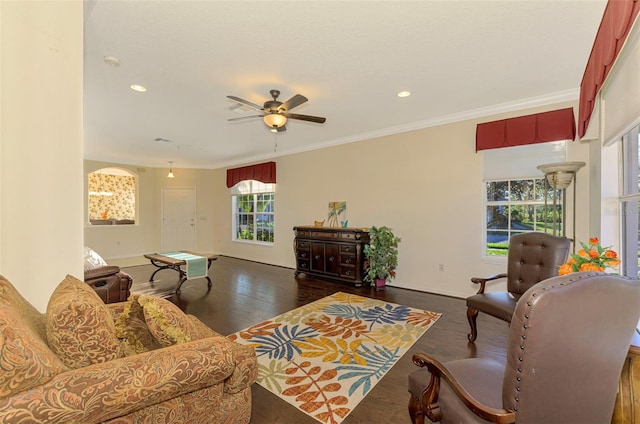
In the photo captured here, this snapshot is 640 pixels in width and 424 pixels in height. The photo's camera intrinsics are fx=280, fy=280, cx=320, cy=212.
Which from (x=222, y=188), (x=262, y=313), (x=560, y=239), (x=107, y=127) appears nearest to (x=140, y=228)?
(x=222, y=188)

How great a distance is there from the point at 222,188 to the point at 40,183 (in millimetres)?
6396

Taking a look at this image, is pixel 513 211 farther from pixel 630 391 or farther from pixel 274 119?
pixel 274 119

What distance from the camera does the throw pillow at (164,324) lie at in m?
1.35

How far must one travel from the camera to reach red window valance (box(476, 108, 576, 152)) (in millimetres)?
3256

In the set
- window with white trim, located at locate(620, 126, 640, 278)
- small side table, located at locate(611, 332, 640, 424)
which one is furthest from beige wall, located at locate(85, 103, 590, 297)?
small side table, located at locate(611, 332, 640, 424)

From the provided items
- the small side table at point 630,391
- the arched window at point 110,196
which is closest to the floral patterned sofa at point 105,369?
the small side table at point 630,391

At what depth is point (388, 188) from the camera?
4773 millimetres

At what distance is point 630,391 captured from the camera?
3.89ft

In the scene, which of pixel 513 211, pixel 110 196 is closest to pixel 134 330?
pixel 513 211

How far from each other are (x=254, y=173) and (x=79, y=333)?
5.98 meters

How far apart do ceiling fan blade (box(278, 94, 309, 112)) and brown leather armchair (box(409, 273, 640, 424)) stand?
2462 millimetres

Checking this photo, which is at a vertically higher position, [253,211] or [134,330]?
[253,211]

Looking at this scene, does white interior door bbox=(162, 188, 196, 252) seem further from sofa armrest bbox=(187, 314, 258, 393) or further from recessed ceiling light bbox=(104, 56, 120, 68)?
sofa armrest bbox=(187, 314, 258, 393)

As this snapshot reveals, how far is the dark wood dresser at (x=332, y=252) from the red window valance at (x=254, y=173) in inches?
68.0
